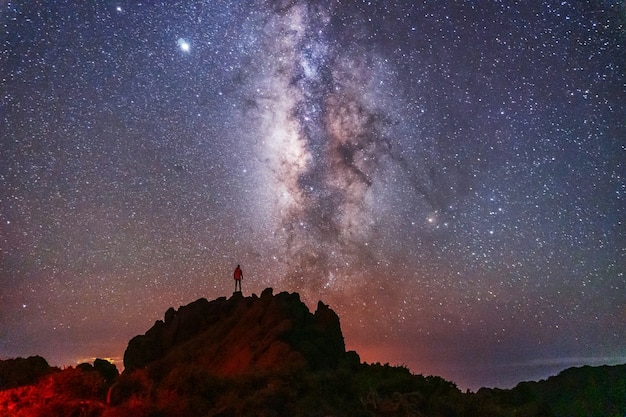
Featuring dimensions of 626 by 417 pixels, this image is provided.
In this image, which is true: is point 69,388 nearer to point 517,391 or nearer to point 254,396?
point 254,396

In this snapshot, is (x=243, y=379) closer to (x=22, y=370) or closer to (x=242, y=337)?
(x=242, y=337)

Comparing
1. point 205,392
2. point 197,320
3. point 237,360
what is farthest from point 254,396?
point 197,320

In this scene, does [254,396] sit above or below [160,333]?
below

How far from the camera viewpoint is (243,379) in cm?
2558

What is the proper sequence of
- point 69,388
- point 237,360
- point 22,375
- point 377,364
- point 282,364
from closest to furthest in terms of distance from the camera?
point 69,388
point 282,364
point 237,360
point 22,375
point 377,364

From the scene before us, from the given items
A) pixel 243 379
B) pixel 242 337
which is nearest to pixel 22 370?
pixel 242 337

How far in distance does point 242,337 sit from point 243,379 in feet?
28.4

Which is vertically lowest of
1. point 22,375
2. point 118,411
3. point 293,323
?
point 118,411

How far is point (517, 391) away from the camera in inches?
1534

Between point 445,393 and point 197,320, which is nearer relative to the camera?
point 445,393

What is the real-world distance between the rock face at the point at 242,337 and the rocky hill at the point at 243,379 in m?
0.08

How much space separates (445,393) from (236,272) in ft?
62.5

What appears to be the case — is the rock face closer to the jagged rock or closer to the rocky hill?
the rocky hill

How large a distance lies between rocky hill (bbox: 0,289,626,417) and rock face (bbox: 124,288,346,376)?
8 centimetres
